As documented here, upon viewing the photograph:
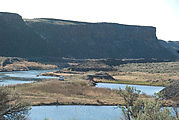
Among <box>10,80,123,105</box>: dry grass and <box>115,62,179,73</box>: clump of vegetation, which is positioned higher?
<box>115,62,179,73</box>: clump of vegetation

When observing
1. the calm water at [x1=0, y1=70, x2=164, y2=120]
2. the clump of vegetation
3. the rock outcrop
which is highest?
the clump of vegetation

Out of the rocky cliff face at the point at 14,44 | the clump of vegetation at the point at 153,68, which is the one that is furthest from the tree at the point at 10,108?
the rocky cliff face at the point at 14,44

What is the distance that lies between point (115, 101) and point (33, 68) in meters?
97.6

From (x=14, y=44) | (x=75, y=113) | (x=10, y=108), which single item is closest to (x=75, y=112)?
(x=75, y=113)

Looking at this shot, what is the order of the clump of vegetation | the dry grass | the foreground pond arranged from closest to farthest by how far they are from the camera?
the foreground pond
the dry grass
the clump of vegetation

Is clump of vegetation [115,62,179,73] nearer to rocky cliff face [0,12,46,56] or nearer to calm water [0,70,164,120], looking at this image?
rocky cliff face [0,12,46,56]

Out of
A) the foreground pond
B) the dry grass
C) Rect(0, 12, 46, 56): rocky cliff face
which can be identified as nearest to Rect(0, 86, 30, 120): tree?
the foreground pond

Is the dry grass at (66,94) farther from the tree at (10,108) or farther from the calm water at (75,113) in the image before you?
the tree at (10,108)

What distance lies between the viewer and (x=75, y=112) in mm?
45531

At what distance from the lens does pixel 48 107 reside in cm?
4841

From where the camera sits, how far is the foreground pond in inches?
1661

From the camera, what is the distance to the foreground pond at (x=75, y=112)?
42.2 metres

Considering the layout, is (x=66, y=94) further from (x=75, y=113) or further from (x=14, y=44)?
(x=14, y=44)

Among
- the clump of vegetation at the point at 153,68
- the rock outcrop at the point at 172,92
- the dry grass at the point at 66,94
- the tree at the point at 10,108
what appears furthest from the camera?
the clump of vegetation at the point at 153,68
